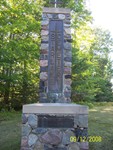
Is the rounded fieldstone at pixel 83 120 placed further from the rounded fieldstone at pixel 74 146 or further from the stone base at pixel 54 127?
the rounded fieldstone at pixel 74 146

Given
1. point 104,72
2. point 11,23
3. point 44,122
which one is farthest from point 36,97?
point 104,72

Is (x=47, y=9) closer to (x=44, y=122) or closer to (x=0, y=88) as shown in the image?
(x=44, y=122)

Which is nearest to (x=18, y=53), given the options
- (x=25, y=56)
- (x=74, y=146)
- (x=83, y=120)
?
(x=25, y=56)

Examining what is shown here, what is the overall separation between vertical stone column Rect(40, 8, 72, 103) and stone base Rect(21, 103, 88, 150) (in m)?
1.83

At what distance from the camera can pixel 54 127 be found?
148 inches

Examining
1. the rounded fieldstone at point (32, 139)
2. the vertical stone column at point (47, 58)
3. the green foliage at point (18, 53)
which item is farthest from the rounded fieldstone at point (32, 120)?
the green foliage at point (18, 53)

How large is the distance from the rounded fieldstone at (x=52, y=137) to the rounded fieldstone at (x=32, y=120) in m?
0.26

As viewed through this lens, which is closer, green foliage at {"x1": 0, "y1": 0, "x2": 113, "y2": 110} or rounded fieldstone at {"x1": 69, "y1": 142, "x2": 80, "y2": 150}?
rounded fieldstone at {"x1": 69, "y1": 142, "x2": 80, "y2": 150}

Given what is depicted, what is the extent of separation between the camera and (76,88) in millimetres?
9953

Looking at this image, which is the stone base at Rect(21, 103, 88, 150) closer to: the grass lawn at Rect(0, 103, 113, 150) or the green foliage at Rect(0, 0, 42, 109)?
the grass lawn at Rect(0, 103, 113, 150)

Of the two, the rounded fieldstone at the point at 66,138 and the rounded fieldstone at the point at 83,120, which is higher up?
the rounded fieldstone at the point at 83,120

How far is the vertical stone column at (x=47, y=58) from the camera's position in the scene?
568 centimetres

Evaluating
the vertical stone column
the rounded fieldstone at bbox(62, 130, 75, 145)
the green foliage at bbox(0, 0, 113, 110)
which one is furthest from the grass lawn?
the green foliage at bbox(0, 0, 113, 110)

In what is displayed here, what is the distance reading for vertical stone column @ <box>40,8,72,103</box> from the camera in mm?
5680
